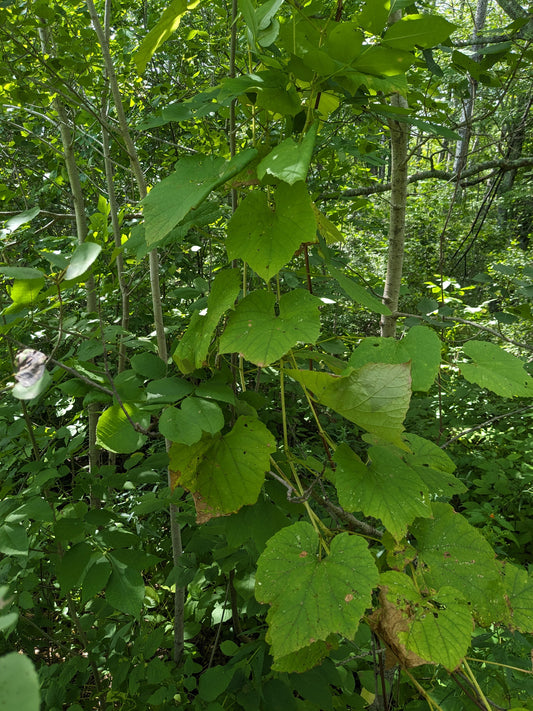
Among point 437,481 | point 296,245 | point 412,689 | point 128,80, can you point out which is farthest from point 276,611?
point 128,80

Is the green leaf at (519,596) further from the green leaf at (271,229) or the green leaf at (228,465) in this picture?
the green leaf at (271,229)

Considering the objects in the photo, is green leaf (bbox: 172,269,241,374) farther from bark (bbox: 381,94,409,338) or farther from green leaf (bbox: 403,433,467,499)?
bark (bbox: 381,94,409,338)

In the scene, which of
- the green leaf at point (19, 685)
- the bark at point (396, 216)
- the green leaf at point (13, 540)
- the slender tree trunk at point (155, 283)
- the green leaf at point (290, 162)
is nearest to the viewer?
A: the green leaf at point (19, 685)

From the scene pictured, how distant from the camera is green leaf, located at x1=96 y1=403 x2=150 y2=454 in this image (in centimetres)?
69

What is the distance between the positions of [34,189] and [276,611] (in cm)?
349

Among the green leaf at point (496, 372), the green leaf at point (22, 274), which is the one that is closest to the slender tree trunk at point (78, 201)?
the green leaf at point (22, 274)

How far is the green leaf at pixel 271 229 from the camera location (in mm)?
576

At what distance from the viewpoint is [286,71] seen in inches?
24.8

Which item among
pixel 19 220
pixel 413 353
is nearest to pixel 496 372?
pixel 413 353

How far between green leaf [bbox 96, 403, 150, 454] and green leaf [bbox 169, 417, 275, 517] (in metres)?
0.06

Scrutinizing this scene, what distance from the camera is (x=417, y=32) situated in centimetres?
58

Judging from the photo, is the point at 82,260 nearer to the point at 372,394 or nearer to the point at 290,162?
the point at 290,162

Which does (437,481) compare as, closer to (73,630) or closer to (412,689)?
(412,689)

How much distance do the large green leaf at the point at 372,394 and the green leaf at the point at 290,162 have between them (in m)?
0.26
